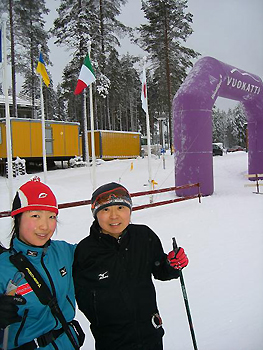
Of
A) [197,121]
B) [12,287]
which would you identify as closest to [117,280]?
[12,287]

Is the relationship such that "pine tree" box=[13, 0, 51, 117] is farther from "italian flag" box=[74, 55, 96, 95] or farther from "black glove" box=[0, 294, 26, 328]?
"black glove" box=[0, 294, 26, 328]

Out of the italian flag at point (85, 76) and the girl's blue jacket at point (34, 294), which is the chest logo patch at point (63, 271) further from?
the italian flag at point (85, 76)

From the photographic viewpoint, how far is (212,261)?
15.6ft

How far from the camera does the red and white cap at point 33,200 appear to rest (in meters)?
1.89

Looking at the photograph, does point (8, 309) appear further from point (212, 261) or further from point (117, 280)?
point (212, 261)

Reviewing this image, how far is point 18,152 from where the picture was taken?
62.7ft

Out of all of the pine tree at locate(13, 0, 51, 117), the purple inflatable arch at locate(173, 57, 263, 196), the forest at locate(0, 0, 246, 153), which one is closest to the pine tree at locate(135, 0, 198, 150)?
the forest at locate(0, 0, 246, 153)

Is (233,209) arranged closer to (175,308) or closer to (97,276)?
(175,308)

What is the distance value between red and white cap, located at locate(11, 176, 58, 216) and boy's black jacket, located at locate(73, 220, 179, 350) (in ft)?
1.24

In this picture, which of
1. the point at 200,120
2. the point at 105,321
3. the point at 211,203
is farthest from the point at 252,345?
the point at 200,120

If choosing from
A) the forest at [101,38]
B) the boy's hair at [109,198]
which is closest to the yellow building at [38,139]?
the forest at [101,38]

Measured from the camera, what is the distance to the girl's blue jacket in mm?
1682

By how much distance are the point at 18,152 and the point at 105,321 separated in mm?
18690

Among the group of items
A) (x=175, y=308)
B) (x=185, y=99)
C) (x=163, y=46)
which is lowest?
(x=175, y=308)
